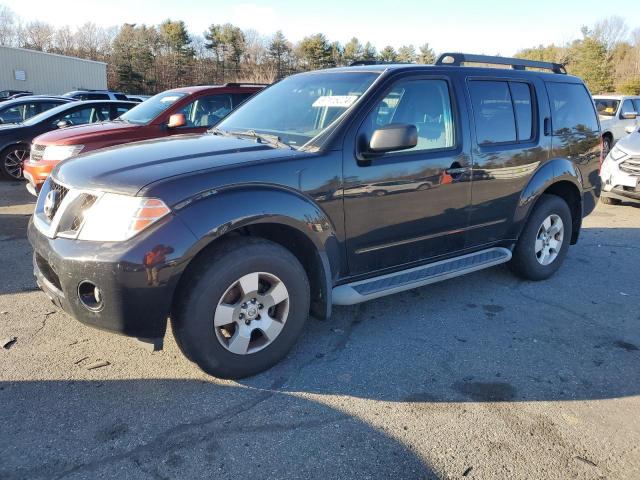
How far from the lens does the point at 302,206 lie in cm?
312

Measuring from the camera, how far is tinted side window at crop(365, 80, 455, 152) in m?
3.68

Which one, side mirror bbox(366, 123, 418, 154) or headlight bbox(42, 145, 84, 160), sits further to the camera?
headlight bbox(42, 145, 84, 160)

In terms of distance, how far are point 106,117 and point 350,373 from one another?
29.8ft

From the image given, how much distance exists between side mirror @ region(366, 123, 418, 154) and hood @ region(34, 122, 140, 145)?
4893 millimetres

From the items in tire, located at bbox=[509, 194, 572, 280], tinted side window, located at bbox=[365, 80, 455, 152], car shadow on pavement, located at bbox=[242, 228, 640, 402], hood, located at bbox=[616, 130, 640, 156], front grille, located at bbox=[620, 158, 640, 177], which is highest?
tinted side window, located at bbox=[365, 80, 455, 152]

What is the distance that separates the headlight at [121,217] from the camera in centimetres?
262

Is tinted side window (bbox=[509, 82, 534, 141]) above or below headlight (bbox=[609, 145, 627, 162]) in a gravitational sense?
above

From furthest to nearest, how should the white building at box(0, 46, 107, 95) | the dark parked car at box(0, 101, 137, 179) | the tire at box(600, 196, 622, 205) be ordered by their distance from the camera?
the white building at box(0, 46, 107, 95), the dark parked car at box(0, 101, 137, 179), the tire at box(600, 196, 622, 205)

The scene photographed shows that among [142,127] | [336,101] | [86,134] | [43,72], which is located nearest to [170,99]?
[142,127]

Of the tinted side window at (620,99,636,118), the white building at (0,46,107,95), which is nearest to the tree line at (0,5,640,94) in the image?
the white building at (0,46,107,95)

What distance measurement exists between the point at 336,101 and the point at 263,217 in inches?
46.4

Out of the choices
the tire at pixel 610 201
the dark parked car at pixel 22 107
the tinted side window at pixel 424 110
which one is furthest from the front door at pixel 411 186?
the dark parked car at pixel 22 107

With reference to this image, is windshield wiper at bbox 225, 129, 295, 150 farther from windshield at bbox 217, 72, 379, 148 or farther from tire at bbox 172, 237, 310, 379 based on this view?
tire at bbox 172, 237, 310, 379

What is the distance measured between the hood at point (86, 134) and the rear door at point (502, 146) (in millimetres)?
4882
